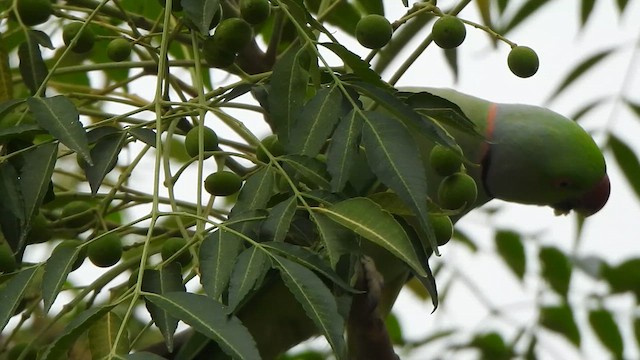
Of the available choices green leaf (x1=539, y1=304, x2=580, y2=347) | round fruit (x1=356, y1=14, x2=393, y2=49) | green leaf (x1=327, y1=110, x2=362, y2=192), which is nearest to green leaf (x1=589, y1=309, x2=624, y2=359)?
green leaf (x1=539, y1=304, x2=580, y2=347)

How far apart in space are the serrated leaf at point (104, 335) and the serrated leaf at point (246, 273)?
9 cm

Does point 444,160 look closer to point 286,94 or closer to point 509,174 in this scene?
point 286,94

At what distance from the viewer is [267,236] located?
2.72 feet

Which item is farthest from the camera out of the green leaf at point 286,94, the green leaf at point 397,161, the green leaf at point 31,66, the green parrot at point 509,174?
the green parrot at point 509,174

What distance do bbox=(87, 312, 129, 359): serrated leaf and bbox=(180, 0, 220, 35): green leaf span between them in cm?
26

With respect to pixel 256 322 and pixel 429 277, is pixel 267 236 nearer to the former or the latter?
pixel 429 277

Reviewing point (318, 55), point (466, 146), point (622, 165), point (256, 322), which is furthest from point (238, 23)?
point (622, 165)

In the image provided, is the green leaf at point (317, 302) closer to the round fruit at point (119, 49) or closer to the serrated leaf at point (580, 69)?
the round fruit at point (119, 49)

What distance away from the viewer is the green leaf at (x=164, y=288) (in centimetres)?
77

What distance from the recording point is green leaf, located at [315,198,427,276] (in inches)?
31.5

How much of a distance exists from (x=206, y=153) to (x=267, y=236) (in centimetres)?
16

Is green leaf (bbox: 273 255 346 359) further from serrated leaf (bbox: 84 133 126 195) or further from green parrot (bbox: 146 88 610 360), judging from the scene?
green parrot (bbox: 146 88 610 360)

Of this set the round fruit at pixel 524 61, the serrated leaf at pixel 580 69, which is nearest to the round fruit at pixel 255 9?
the round fruit at pixel 524 61

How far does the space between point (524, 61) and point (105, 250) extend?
459 millimetres
